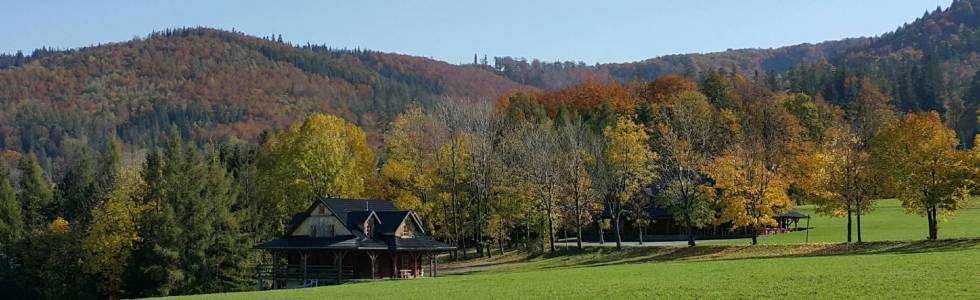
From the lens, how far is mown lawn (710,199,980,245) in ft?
217

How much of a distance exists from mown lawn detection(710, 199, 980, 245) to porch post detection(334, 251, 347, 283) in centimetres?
2837

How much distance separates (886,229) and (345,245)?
4250cm

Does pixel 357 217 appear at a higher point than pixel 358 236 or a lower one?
higher

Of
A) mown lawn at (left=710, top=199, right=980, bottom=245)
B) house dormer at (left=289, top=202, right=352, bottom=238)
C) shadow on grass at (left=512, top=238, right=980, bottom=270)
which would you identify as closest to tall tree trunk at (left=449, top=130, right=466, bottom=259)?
shadow on grass at (left=512, top=238, right=980, bottom=270)

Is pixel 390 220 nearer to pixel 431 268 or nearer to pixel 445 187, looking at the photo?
pixel 431 268

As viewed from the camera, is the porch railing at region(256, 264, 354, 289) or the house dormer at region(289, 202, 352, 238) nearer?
the porch railing at region(256, 264, 354, 289)

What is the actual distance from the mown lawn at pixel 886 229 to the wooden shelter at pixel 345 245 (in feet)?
78.1

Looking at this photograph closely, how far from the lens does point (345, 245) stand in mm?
62406

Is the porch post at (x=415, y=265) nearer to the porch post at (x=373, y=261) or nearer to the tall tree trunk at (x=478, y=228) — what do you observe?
the porch post at (x=373, y=261)

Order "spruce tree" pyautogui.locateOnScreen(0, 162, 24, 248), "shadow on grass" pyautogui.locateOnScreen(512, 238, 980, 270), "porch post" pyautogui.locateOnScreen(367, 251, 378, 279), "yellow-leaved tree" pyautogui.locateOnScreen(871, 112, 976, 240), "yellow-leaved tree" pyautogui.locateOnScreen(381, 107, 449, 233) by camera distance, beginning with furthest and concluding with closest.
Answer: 1. "yellow-leaved tree" pyautogui.locateOnScreen(381, 107, 449, 233)
2. "spruce tree" pyautogui.locateOnScreen(0, 162, 24, 248)
3. "porch post" pyautogui.locateOnScreen(367, 251, 378, 279)
4. "yellow-leaved tree" pyautogui.locateOnScreen(871, 112, 976, 240)
5. "shadow on grass" pyautogui.locateOnScreen(512, 238, 980, 270)

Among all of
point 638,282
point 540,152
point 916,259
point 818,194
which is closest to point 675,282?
point 638,282

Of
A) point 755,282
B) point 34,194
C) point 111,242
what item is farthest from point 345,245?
point 755,282

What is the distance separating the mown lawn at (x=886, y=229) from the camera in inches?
2606

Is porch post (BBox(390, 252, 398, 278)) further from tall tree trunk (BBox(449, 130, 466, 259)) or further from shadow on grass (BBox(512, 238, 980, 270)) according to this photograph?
tall tree trunk (BBox(449, 130, 466, 259))
